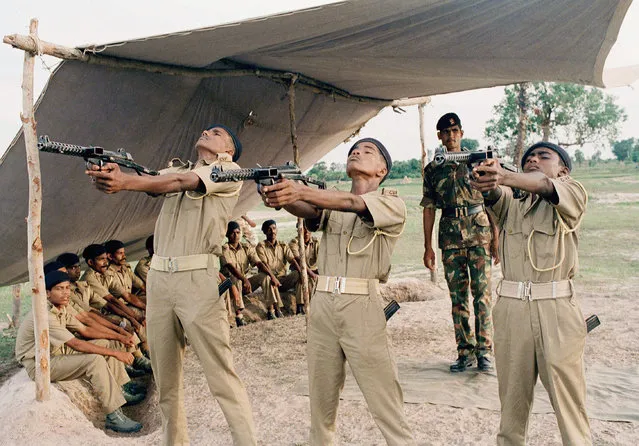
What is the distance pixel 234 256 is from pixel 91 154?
14.5ft

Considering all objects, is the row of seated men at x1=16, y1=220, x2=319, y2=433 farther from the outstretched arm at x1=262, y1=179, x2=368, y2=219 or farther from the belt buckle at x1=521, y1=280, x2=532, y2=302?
the belt buckle at x1=521, y1=280, x2=532, y2=302

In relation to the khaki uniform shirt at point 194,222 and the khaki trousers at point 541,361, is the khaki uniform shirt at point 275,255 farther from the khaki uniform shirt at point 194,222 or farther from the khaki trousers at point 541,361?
the khaki trousers at point 541,361

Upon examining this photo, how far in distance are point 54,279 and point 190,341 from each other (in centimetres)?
148

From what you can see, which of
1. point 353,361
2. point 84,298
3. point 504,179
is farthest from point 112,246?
point 504,179

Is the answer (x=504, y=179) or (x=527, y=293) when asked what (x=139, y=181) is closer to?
(x=504, y=179)

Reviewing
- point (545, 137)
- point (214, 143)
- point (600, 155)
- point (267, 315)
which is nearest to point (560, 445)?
point (214, 143)

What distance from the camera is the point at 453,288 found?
14.4 ft

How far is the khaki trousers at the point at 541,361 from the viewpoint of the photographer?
2.50 m

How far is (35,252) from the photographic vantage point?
11.2 ft

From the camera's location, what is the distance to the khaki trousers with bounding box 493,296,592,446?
2.50 m

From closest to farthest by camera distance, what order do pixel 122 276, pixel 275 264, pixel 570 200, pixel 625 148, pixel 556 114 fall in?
pixel 570 200 → pixel 122 276 → pixel 275 264 → pixel 556 114 → pixel 625 148

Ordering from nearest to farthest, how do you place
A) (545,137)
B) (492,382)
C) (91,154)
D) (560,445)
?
(91,154), (560,445), (492,382), (545,137)

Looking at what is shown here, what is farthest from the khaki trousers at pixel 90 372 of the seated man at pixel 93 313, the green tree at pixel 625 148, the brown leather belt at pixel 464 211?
the green tree at pixel 625 148

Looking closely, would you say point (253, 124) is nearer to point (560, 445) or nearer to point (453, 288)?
point (453, 288)
